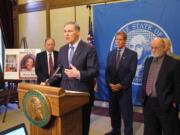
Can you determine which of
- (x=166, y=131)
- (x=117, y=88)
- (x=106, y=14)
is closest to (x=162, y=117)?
(x=166, y=131)

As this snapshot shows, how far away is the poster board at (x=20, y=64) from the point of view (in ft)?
16.0

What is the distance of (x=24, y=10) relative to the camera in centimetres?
670

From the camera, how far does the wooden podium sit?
1.84 metres

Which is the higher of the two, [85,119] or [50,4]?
[50,4]

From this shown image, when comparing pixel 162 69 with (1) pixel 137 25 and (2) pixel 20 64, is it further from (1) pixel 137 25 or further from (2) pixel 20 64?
(2) pixel 20 64

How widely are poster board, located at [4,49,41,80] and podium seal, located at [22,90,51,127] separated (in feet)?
9.53

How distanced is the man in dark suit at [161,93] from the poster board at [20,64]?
8.66 feet

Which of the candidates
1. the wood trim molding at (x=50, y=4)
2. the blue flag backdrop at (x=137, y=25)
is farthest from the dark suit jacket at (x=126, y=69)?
the wood trim molding at (x=50, y=4)

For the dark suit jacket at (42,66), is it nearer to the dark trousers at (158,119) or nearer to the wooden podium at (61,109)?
the dark trousers at (158,119)

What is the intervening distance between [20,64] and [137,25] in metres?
2.34

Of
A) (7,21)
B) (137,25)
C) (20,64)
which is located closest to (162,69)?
(137,25)

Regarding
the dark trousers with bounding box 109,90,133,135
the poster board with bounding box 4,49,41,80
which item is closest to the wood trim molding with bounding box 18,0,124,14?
the poster board with bounding box 4,49,41,80

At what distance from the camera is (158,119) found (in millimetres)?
2795

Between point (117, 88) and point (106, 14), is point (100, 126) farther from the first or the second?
point (106, 14)
